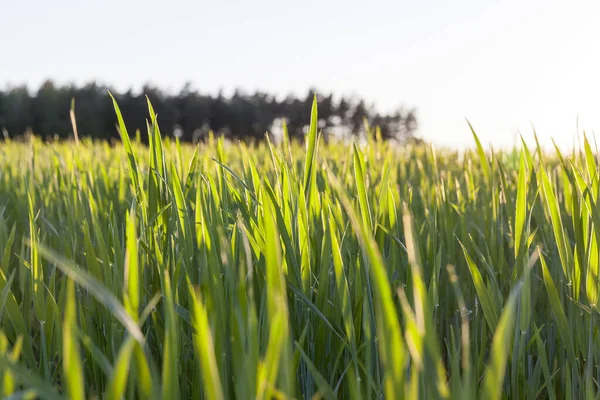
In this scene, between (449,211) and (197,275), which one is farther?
(449,211)

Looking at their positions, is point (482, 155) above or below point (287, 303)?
above

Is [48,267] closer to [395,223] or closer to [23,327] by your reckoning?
[23,327]

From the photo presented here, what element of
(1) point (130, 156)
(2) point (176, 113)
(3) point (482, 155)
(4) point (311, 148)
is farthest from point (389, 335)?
(2) point (176, 113)

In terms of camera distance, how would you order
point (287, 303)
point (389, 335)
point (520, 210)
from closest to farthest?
point (389, 335) < point (287, 303) < point (520, 210)

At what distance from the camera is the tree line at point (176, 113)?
17.1 meters

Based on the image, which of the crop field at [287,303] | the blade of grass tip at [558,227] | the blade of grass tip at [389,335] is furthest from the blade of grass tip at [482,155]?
the blade of grass tip at [389,335]

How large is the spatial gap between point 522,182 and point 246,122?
19.2 meters

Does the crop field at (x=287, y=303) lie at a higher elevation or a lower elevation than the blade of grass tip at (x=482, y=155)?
lower

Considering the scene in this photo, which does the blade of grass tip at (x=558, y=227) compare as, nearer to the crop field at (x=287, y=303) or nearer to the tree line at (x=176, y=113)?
the crop field at (x=287, y=303)

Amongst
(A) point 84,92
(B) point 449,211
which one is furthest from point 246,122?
(B) point 449,211

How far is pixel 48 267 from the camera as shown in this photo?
1.05 m

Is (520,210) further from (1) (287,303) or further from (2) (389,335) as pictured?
(2) (389,335)

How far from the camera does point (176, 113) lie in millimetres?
18766

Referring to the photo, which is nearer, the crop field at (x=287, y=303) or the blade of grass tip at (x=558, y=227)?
the crop field at (x=287, y=303)
